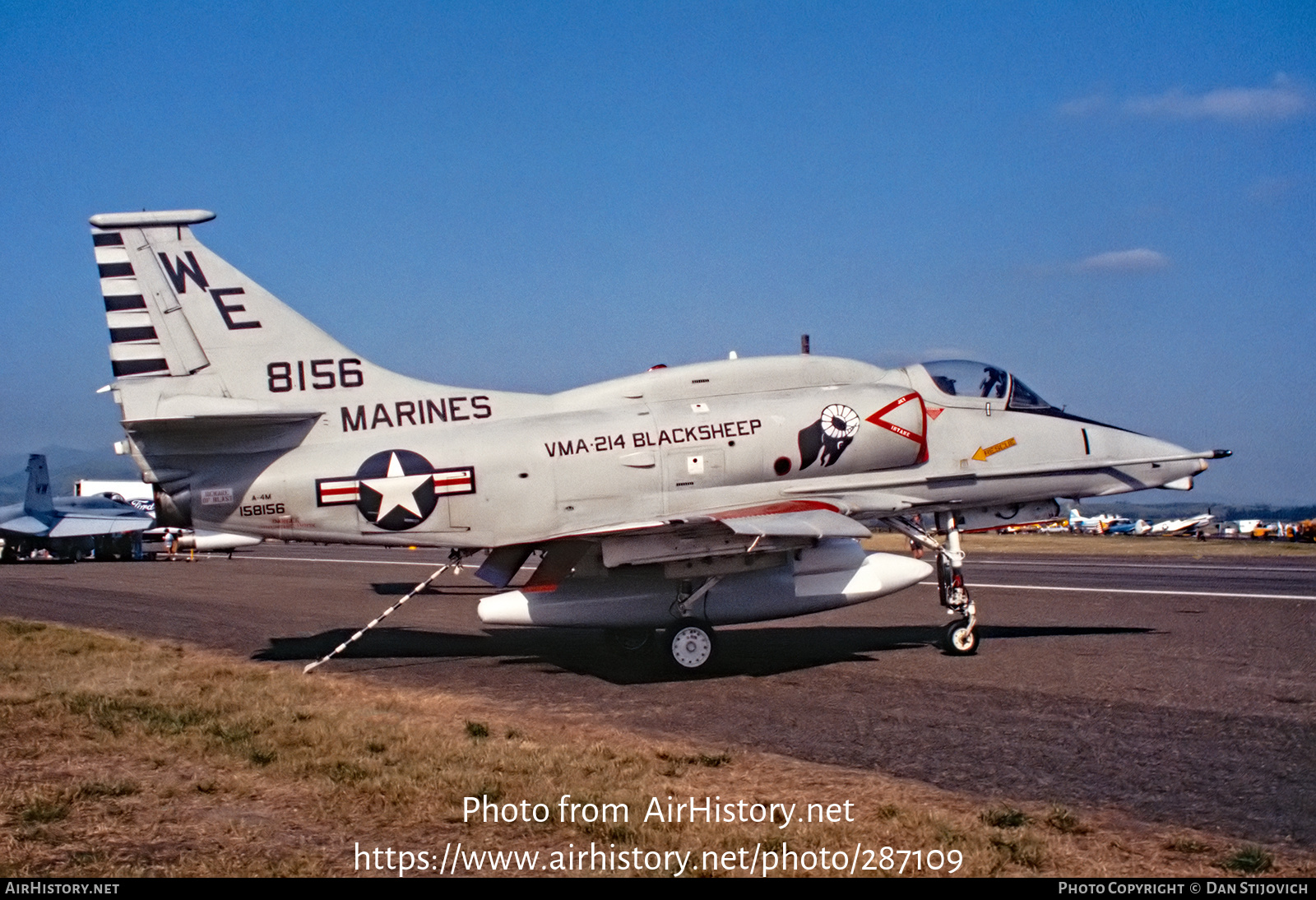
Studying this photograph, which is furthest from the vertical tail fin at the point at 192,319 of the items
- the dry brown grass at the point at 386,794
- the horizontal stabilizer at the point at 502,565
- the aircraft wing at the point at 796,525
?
the aircraft wing at the point at 796,525

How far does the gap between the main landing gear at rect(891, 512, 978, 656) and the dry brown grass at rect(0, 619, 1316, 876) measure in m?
5.79

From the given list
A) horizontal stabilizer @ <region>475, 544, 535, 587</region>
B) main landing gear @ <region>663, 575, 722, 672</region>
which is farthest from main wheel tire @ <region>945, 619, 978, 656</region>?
horizontal stabilizer @ <region>475, 544, 535, 587</region>

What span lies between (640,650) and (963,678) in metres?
4.32

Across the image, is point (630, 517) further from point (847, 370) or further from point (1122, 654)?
point (1122, 654)

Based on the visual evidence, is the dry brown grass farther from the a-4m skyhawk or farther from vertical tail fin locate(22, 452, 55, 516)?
vertical tail fin locate(22, 452, 55, 516)

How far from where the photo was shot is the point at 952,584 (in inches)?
566

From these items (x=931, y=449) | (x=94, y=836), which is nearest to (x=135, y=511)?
(x=931, y=449)

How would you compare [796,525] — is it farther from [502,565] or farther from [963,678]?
[502,565]

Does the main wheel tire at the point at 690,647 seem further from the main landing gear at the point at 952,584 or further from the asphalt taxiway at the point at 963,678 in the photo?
the main landing gear at the point at 952,584

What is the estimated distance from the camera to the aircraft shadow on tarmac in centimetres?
1366

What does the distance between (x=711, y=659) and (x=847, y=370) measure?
425 centimetres

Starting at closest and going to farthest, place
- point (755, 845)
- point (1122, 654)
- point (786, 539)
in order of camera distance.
Answer: point (755, 845) < point (786, 539) < point (1122, 654)

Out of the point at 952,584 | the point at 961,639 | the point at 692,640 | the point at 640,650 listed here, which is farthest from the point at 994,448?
the point at 640,650
